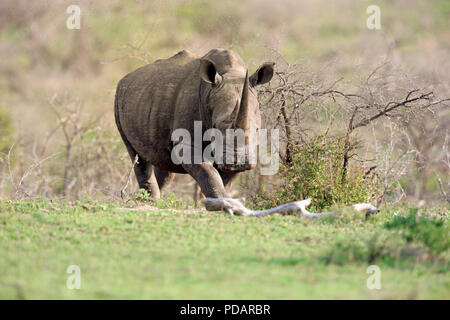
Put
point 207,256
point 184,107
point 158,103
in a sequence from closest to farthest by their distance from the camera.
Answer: point 207,256 < point 184,107 < point 158,103

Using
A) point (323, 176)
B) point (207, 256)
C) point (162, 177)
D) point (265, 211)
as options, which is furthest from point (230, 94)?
point (162, 177)

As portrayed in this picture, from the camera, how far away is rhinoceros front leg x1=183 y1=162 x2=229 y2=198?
9203 mm

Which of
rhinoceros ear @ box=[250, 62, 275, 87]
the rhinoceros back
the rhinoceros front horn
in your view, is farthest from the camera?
the rhinoceros back

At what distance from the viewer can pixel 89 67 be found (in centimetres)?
2786

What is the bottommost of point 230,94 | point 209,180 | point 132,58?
point 209,180

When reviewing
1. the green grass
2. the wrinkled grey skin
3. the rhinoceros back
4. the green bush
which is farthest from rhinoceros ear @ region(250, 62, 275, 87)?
the green grass

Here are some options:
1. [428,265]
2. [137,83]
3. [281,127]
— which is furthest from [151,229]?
[137,83]

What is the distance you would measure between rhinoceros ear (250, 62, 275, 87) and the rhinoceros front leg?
1.20m

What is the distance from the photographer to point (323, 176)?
978cm

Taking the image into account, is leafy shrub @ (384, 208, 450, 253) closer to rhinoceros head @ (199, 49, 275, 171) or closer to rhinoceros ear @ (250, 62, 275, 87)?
rhinoceros head @ (199, 49, 275, 171)

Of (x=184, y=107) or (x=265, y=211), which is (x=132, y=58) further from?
(x=265, y=211)

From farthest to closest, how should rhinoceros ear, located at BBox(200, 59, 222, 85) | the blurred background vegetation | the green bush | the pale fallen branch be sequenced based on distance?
the blurred background vegetation, the green bush, rhinoceros ear, located at BBox(200, 59, 222, 85), the pale fallen branch

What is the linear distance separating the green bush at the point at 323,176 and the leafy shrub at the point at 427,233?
2.40 metres

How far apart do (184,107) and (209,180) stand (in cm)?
122
